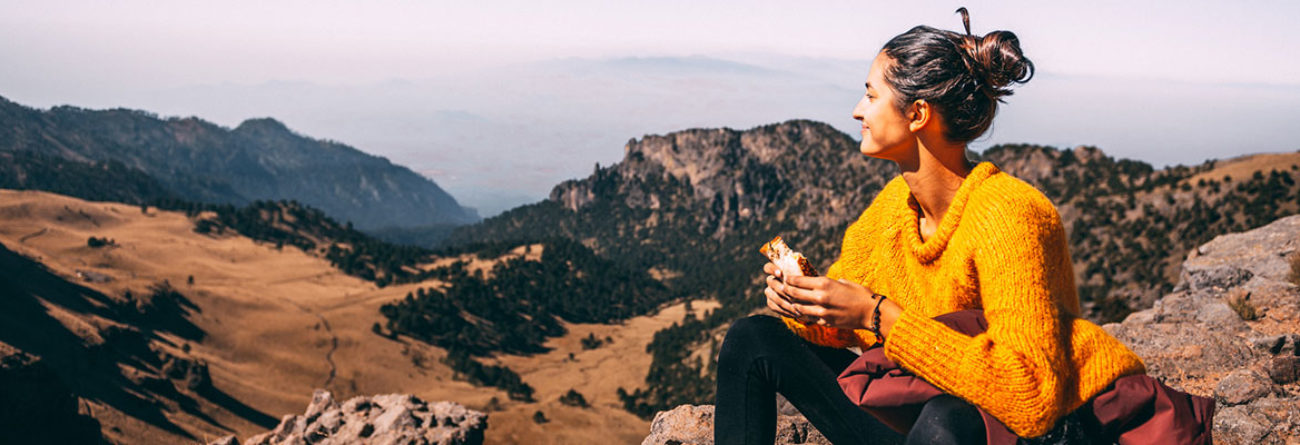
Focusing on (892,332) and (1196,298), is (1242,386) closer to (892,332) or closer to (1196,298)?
(1196,298)

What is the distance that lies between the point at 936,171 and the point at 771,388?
1597 mm

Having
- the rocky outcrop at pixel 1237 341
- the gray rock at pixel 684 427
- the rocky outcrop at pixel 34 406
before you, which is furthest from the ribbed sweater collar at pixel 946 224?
the rocky outcrop at pixel 34 406

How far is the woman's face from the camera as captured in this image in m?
3.53

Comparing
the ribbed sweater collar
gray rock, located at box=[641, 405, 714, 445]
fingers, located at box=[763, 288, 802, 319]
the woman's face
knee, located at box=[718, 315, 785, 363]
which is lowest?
gray rock, located at box=[641, 405, 714, 445]

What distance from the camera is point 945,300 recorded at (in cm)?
362

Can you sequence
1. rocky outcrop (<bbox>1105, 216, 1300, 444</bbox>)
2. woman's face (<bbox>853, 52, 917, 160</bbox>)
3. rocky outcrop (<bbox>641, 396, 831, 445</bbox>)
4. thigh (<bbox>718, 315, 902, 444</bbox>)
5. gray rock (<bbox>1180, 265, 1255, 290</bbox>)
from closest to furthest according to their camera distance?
woman's face (<bbox>853, 52, 917, 160</bbox>)
thigh (<bbox>718, 315, 902, 444</bbox>)
rocky outcrop (<bbox>1105, 216, 1300, 444</bbox>)
rocky outcrop (<bbox>641, 396, 831, 445</bbox>)
gray rock (<bbox>1180, 265, 1255, 290</bbox>)

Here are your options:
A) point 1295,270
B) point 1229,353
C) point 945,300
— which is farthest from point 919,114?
point 1295,270

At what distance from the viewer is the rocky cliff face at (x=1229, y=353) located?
5746 millimetres

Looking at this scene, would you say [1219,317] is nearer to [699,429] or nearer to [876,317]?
[699,429]

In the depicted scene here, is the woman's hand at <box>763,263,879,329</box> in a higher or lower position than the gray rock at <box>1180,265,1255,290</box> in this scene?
higher

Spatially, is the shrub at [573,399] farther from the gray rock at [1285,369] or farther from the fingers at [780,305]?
the fingers at [780,305]

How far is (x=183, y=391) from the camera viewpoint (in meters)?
46.4

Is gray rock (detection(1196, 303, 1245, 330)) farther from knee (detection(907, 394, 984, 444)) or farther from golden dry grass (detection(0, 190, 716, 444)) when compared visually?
golden dry grass (detection(0, 190, 716, 444))

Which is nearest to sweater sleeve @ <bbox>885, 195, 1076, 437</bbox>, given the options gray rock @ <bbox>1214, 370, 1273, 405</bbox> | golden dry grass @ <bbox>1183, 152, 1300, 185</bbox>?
gray rock @ <bbox>1214, 370, 1273, 405</bbox>
